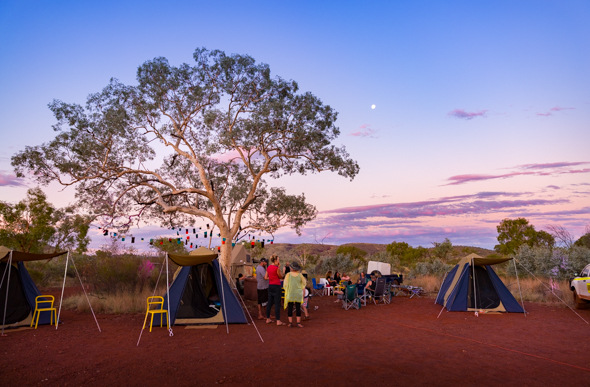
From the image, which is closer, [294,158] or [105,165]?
[105,165]

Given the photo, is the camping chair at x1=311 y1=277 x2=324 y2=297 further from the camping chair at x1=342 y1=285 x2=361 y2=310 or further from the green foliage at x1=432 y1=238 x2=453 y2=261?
the green foliage at x1=432 y1=238 x2=453 y2=261

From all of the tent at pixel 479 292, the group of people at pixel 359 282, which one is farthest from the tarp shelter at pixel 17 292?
the tent at pixel 479 292

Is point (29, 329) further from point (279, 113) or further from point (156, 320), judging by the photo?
point (279, 113)

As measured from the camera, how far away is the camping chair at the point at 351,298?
1330cm

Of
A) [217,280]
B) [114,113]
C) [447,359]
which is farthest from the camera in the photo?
[114,113]

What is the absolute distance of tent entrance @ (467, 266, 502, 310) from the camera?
12250 millimetres

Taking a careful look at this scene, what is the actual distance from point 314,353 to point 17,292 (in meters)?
7.91

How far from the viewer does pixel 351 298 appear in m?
13.4

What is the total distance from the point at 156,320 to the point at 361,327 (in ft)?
16.5

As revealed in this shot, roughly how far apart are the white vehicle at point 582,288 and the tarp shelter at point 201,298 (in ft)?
31.7

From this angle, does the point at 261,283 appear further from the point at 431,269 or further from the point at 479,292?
the point at 431,269

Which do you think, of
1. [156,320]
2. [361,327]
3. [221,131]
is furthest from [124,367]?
[221,131]

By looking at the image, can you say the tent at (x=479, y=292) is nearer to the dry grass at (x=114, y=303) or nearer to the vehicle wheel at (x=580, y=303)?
the vehicle wheel at (x=580, y=303)

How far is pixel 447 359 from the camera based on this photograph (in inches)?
262
